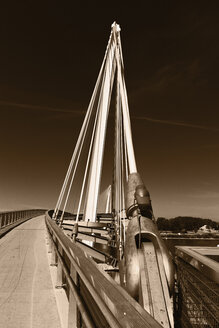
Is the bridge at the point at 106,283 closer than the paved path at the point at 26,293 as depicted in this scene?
Yes

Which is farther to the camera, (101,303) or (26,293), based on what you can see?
(26,293)

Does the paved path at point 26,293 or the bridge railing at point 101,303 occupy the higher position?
the bridge railing at point 101,303

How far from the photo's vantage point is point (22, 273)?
7297 mm

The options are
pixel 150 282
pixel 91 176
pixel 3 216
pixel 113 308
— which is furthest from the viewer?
pixel 3 216

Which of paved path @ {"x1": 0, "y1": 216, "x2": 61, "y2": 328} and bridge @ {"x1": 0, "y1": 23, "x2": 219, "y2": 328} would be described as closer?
bridge @ {"x1": 0, "y1": 23, "x2": 219, "y2": 328}

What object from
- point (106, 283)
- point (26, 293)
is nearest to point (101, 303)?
point (106, 283)

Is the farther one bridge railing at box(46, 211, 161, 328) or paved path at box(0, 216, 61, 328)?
paved path at box(0, 216, 61, 328)

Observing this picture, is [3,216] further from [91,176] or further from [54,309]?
[54,309]

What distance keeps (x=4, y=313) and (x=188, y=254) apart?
10.1 ft

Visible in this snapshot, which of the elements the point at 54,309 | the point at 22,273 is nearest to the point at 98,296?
the point at 54,309

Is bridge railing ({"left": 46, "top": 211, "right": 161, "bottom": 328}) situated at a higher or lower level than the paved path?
higher

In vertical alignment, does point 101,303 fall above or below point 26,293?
above

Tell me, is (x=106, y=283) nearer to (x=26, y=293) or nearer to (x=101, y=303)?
→ (x=101, y=303)

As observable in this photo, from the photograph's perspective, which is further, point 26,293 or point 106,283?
point 26,293
